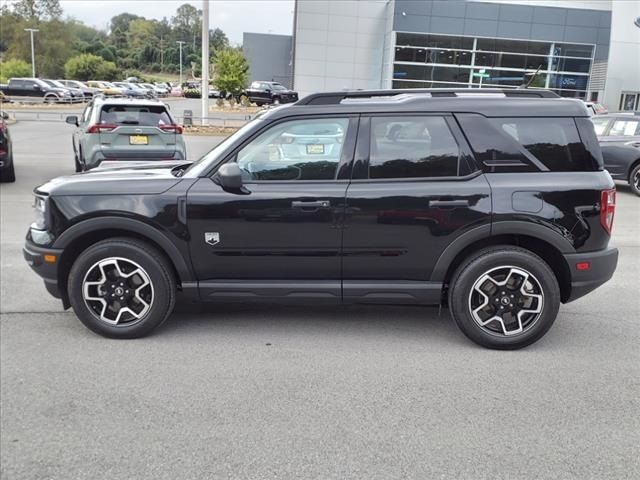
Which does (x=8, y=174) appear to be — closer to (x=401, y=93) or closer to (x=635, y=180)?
(x=401, y=93)

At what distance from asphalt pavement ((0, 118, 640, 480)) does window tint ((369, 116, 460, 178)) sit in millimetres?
1320

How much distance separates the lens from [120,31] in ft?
485

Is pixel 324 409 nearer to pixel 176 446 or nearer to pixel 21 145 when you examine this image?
pixel 176 446

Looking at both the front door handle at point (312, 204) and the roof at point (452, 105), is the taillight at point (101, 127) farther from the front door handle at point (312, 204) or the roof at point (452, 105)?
the front door handle at point (312, 204)

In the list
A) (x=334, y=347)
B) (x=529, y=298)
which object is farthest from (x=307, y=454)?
(x=529, y=298)

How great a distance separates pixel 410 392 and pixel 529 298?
1249 mm

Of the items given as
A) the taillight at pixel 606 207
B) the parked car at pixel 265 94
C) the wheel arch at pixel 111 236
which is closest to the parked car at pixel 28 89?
the parked car at pixel 265 94

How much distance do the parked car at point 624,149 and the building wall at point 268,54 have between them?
6165 centimetres

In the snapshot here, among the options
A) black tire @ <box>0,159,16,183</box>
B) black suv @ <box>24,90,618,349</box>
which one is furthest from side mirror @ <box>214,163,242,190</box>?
black tire @ <box>0,159,16,183</box>

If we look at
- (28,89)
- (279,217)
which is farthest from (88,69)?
(279,217)

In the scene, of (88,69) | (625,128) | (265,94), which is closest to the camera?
(625,128)

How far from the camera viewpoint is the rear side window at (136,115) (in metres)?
10.6

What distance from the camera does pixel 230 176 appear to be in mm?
4191

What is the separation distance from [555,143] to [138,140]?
8.00 m
